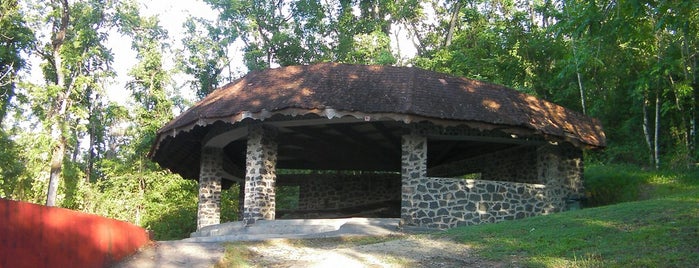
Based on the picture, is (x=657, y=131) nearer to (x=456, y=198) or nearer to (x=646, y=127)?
(x=646, y=127)

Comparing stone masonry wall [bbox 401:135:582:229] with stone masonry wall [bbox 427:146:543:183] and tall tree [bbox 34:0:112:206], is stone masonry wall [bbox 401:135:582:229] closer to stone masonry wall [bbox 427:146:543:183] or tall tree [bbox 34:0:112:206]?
stone masonry wall [bbox 427:146:543:183]

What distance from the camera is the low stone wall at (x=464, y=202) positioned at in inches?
487

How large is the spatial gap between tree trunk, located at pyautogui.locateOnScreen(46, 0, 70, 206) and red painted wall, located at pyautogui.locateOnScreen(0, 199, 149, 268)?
15632 millimetres

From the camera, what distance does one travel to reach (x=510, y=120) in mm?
12609

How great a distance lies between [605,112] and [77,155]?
2410 centimetres

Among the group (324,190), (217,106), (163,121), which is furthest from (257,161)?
(163,121)

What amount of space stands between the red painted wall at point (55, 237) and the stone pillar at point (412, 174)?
6038 millimetres

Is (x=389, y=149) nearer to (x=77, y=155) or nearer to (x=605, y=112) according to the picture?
(x=605, y=112)

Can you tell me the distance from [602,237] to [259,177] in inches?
275

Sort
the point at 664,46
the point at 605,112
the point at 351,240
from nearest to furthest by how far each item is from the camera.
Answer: the point at 351,240, the point at 664,46, the point at 605,112

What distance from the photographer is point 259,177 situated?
43.0 feet

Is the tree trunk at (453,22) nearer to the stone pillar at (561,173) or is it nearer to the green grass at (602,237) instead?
the stone pillar at (561,173)

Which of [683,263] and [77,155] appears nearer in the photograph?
[683,263]

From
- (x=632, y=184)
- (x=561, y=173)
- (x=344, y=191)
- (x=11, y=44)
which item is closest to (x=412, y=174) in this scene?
(x=561, y=173)
